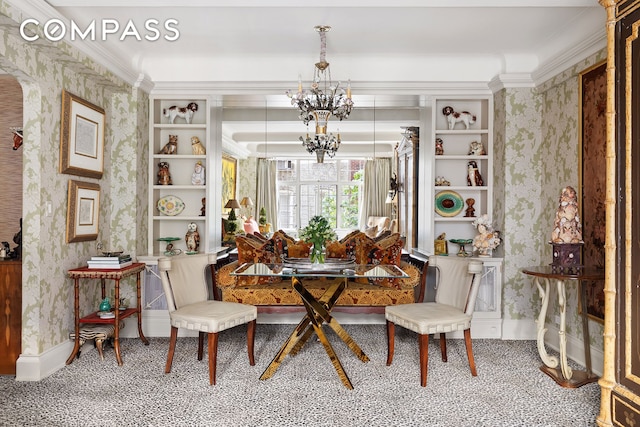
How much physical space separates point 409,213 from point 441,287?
9.74ft

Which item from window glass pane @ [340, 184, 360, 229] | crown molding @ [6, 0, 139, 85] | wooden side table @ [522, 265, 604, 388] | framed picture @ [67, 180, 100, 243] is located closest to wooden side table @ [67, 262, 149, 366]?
framed picture @ [67, 180, 100, 243]

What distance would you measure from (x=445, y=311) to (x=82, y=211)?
10.6 ft

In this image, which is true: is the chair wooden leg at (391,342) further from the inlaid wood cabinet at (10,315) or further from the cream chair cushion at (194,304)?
the inlaid wood cabinet at (10,315)

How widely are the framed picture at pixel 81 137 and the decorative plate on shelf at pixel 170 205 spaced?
Answer: 2.86 ft

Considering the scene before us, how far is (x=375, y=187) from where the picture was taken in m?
11.2

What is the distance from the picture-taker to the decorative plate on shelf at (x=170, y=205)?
5199 mm

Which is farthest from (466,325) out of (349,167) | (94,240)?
(349,167)

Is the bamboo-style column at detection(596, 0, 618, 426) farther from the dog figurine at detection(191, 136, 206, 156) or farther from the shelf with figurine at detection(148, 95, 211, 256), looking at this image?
the dog figurine at detection(191, 136, 206, 156)

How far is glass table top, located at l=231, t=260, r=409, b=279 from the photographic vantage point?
3.33m

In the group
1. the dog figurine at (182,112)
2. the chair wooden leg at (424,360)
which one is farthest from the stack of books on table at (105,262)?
the chair wooden leg at (424,360)

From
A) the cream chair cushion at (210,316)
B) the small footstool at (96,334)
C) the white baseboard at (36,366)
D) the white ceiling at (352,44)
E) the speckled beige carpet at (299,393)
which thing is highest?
the white ceiling at (352,44)

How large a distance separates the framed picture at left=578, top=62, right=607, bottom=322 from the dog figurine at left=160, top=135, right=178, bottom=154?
4060 mm

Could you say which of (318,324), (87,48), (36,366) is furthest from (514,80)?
(36,366)

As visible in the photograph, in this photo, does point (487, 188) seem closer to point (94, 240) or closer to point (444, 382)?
point (444, 382)
